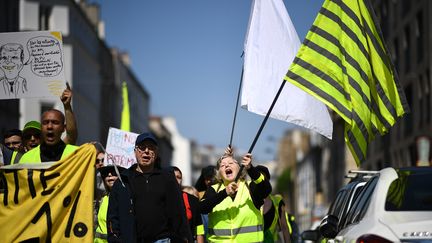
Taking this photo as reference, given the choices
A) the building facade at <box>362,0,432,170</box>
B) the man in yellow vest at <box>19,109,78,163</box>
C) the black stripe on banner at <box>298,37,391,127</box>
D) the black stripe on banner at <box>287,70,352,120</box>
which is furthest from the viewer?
the building facade at <box>362,0,432,170</box>

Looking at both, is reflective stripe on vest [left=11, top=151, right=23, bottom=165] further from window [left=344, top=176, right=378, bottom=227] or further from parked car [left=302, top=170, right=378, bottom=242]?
window [left=344, top=176, right=378, bottom=227]

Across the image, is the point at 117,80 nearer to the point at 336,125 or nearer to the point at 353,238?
the point at 336,125

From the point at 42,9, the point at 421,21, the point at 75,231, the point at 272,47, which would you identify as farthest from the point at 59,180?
the point at 42,9

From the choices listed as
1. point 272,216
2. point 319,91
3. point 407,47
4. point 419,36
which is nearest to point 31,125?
point 272,216

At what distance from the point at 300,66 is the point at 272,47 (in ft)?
5.82

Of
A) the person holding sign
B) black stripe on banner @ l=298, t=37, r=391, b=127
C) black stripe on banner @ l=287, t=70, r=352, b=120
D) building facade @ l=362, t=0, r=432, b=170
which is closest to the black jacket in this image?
the person holding sign

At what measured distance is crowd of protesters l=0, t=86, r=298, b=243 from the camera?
9875mm

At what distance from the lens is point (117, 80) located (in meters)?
88.0

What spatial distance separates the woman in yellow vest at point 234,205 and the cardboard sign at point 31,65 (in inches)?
73.6

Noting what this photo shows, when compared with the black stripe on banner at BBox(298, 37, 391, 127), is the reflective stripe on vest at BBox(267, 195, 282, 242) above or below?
below

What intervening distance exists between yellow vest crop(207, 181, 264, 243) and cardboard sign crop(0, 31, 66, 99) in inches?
81.9

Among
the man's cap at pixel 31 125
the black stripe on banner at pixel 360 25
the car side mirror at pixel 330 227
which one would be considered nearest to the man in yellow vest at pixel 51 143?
the man's cap at pixel 31 125

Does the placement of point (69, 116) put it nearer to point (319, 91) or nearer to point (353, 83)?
point (319, 91)

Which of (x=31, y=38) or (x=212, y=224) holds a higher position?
(x=31, y=38)
